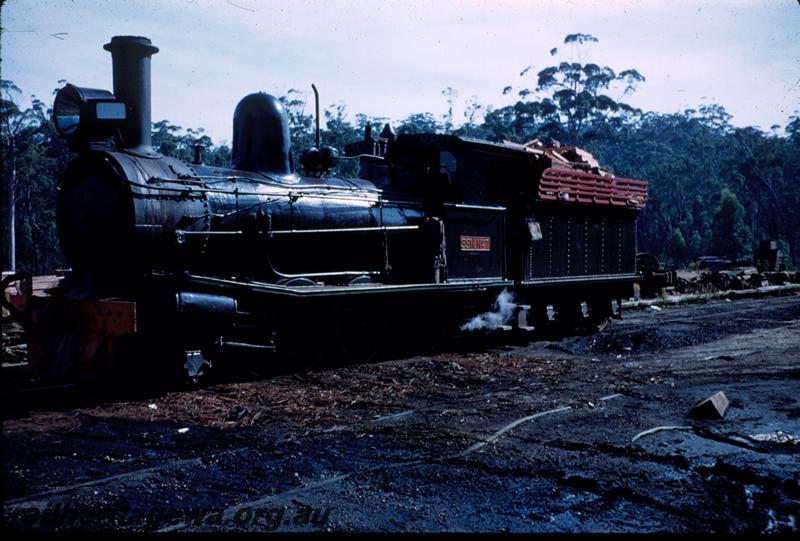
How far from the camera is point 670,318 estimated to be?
14.8 meters

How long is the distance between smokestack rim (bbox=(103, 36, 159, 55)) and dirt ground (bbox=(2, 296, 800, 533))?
3684 mm

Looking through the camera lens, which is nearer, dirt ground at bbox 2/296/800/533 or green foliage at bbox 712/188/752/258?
dirt ground at bbox 2/296/800/533

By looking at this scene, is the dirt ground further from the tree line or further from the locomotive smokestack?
the tree line

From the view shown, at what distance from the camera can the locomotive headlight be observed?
711 centimetres

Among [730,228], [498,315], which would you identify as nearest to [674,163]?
[730,228]

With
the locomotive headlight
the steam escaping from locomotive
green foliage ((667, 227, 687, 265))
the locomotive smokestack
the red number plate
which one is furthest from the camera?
green foliage ((667, 227, 687, 265))

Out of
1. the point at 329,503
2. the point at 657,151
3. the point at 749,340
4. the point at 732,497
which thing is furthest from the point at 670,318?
the point at 657,151

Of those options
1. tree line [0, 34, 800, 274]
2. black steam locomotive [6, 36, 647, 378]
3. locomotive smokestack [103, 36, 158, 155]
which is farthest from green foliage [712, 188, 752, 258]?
locomotive smokestack [103, 36, 158, 155]

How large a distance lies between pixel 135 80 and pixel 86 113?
36.6 inches

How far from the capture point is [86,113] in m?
7.11

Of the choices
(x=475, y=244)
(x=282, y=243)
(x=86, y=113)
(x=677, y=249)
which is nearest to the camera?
(x=86, y=113)

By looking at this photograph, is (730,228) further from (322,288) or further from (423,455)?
(423,455)

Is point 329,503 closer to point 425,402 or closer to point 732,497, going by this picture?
point 732,497

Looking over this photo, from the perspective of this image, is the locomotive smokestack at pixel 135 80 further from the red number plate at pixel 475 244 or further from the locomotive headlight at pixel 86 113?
the red number plate at pixel 475 244
